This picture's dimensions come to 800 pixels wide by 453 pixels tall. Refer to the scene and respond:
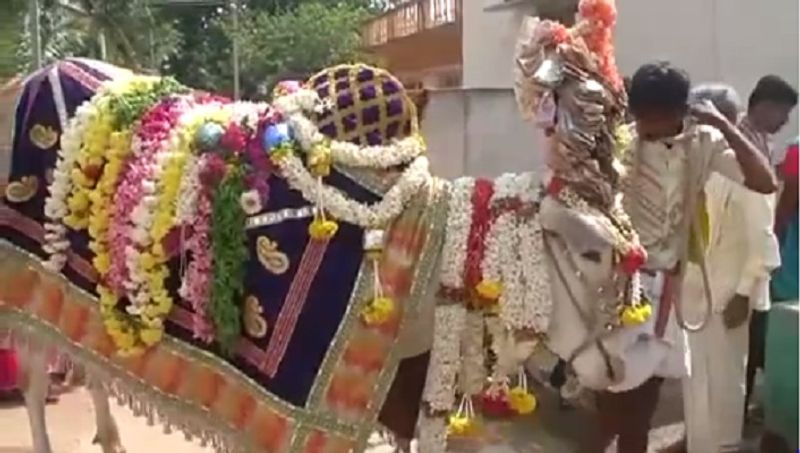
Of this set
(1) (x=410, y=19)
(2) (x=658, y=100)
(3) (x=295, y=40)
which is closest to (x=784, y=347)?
(2) (x=658, y=100)

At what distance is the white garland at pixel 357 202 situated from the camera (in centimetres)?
398

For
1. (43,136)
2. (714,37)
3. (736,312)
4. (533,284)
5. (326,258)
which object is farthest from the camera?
(714,37)

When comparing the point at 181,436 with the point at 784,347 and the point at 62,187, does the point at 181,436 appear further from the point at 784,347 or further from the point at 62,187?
the point at 784,347

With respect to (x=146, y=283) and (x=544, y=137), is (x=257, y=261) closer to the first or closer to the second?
(x=146, y=283)

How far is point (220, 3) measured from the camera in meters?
29.7

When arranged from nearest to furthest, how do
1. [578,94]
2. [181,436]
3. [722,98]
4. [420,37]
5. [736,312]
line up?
1. [578,94]
2. [722,98]
3. [736,312]
4. [181,436]
5. [420,37]

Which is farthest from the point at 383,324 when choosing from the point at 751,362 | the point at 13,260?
the point at 751,362

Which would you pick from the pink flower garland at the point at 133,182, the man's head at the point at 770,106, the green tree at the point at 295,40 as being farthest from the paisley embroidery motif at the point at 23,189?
the green tree at the point at 295,40

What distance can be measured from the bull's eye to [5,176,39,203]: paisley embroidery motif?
2142 millimetres

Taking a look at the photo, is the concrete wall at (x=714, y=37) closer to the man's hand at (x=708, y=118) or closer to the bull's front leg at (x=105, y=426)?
the man's hand at (x=708, y=118)

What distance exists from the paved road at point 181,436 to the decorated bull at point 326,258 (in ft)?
4.73

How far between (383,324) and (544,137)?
2.38 ft

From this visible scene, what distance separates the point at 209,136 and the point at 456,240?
0.91 m

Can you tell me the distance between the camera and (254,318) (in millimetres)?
4176
